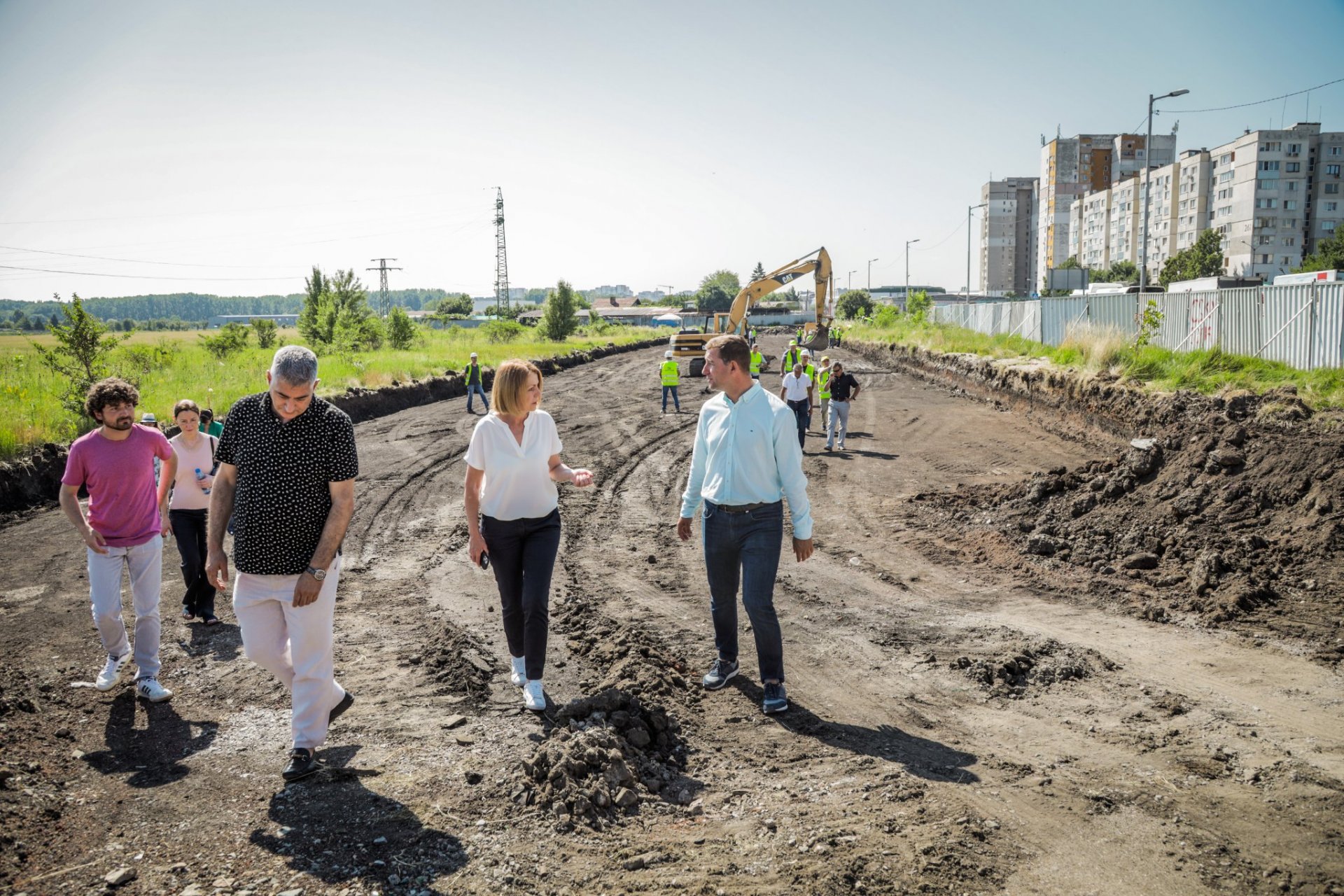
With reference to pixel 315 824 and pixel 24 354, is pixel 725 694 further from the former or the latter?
pixel 24 354

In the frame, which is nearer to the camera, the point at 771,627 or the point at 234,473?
the point at 234,473

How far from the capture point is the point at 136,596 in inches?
210

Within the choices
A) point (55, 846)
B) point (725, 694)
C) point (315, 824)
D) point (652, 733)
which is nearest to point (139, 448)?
point (55, 846)

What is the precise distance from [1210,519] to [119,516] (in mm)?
9603

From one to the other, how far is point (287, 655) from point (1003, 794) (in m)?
3.46

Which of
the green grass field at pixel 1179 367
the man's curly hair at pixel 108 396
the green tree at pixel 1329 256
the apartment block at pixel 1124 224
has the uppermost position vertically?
the apartment block at pixel 1124 224

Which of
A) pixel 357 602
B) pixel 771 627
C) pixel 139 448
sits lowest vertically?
pixel 357 602

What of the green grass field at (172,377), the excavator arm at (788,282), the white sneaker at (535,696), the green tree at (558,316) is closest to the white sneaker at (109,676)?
the white sneaker at (535,696)

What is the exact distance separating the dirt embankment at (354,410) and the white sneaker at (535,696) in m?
9.32

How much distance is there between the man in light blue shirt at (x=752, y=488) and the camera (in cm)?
486

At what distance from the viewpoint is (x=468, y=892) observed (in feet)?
10.7

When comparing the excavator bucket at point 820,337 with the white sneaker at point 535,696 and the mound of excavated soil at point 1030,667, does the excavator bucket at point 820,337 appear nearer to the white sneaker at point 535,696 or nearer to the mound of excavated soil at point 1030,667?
the mound of excavated soil at point 1030,667

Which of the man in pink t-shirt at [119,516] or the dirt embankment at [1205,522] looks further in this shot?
the dirt embankment at [1205,522]

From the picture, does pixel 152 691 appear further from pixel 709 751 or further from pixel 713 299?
pixel 713 299
